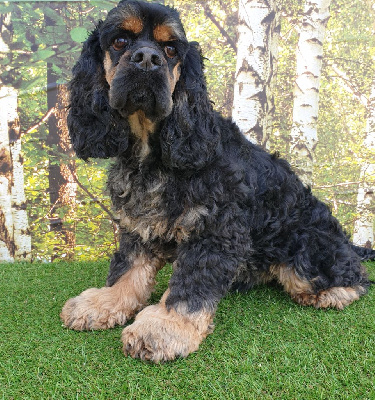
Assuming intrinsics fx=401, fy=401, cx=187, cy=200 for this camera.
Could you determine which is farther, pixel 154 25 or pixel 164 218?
pixel 164 218

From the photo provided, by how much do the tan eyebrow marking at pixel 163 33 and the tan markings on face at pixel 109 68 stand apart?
1.04 ft

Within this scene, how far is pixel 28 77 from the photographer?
415 centimetres

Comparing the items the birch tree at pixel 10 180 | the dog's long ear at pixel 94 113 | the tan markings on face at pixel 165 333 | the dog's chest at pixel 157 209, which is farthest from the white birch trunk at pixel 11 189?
the tan markings on face at pixel 165 333

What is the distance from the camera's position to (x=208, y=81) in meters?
4.38

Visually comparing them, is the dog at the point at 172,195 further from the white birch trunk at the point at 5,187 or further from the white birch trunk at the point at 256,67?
the white birch trunk at the point at 5,187

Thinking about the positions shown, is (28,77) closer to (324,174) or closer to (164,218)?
(164,218)

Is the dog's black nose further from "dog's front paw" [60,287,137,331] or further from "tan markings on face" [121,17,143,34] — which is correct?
"dog's front paw" [60,287,137,331]

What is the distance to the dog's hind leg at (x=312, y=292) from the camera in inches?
120

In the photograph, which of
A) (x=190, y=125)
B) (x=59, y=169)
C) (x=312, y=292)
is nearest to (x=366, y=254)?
(x=312, y=292)

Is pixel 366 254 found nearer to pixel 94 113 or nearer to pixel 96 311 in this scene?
pixel 96 311

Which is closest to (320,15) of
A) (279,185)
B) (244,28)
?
(244,28)

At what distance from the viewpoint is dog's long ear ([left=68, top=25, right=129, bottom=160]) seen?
2529 mm

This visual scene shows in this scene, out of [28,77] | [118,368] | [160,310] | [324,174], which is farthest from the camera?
[324,174]

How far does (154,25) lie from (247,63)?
2179 mm
